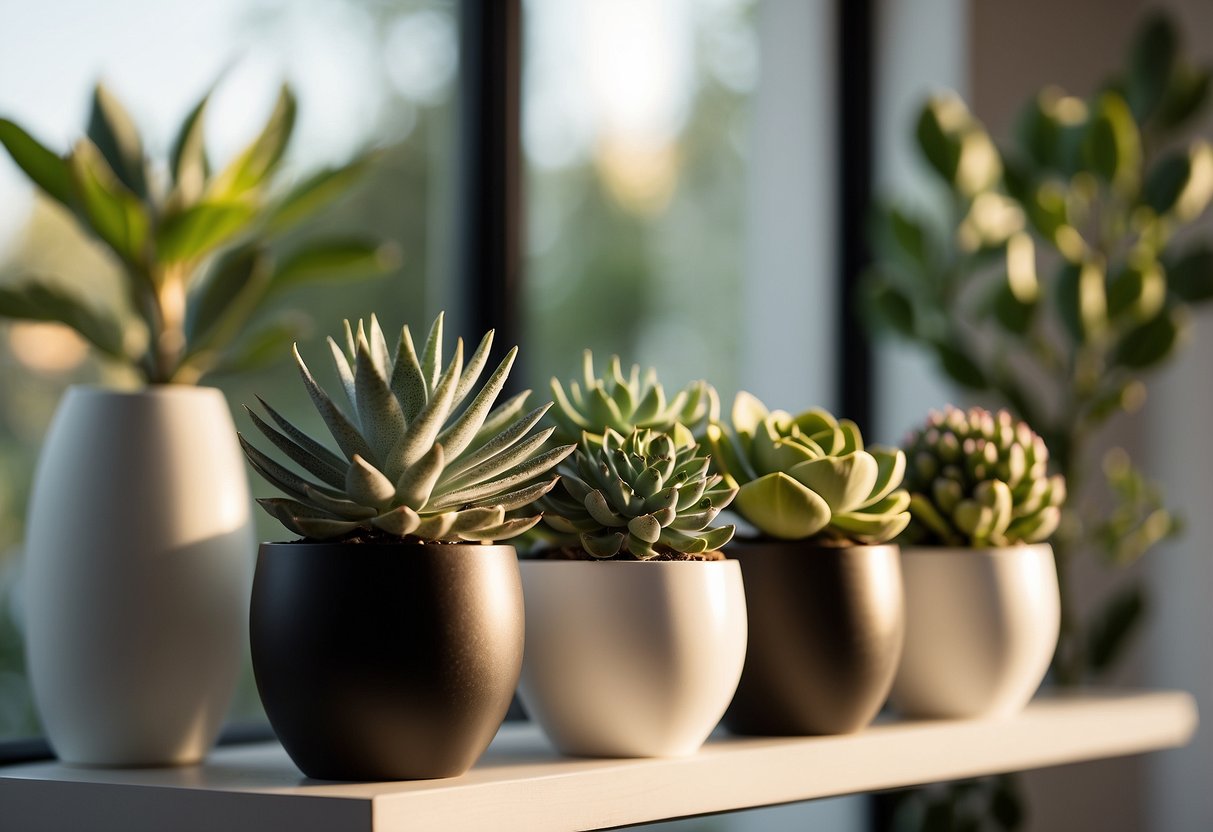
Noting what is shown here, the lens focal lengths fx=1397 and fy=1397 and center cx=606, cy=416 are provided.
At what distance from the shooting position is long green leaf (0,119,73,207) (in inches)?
35.3

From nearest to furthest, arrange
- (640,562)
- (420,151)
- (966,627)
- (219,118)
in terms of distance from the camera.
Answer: (640,562) → (966,627) → (219,118) → (420,151)

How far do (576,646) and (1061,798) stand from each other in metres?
1.42

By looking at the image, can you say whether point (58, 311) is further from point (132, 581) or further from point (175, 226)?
point (132, 581)

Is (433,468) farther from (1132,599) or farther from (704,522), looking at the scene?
(1132,599)

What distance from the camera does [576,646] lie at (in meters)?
0.84

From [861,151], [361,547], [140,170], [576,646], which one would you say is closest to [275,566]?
[361,547]

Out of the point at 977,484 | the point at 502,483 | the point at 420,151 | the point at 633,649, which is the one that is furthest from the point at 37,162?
the point at 420,151

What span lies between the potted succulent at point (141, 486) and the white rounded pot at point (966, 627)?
50cm

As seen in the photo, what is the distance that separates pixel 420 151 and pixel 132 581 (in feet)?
4.12

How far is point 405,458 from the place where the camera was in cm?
75

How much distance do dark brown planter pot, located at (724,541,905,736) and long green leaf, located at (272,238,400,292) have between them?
36 centimetres

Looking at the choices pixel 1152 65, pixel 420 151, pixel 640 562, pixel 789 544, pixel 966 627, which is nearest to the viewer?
pixel 640 562

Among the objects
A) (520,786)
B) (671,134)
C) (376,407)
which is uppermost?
(671,134)

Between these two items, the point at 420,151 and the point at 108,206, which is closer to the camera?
the point at 108,206
